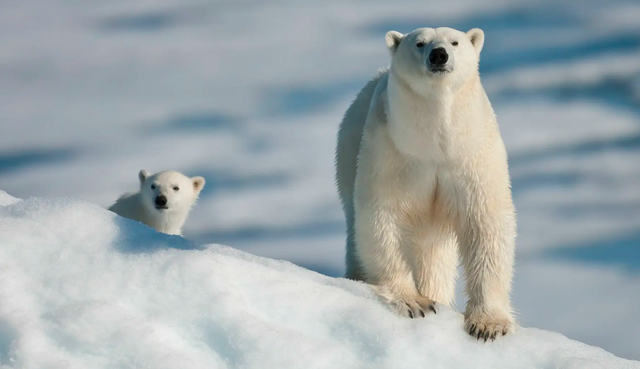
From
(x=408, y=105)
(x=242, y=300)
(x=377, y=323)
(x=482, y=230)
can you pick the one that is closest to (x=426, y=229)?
(x=482, y=230)

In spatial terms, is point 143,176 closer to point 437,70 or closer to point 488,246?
point 488,246

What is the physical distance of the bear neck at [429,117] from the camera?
15.0 ft

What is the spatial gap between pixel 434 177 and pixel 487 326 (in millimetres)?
924

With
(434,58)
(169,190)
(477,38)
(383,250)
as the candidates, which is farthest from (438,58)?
(169,190)

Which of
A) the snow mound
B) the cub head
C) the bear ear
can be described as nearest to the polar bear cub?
the cub head

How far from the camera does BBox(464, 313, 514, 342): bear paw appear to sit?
426 centimetres

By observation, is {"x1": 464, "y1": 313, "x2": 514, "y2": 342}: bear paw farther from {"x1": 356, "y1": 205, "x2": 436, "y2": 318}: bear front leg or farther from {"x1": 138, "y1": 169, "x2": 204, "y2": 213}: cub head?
{"x1": 138, "y1": 169, "x2": 204, "y2": 213}: cub head

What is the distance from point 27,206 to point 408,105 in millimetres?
2065

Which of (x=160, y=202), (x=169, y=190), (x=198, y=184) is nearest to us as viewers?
(x=160, y=202)

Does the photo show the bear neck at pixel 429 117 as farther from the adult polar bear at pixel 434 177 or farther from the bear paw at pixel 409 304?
the bear paw at pixel 409 304

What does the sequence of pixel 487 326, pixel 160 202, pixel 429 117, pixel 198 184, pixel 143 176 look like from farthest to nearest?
pixel 198 184
pixel 143 176
pixel 160 202
pixel 429 117
pixel 487 326

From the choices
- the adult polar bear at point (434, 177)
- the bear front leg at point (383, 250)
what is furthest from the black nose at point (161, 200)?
the bear front leg at point (383, 250)

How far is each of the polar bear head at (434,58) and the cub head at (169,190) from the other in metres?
5.66

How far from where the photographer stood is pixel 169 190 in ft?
33.5
